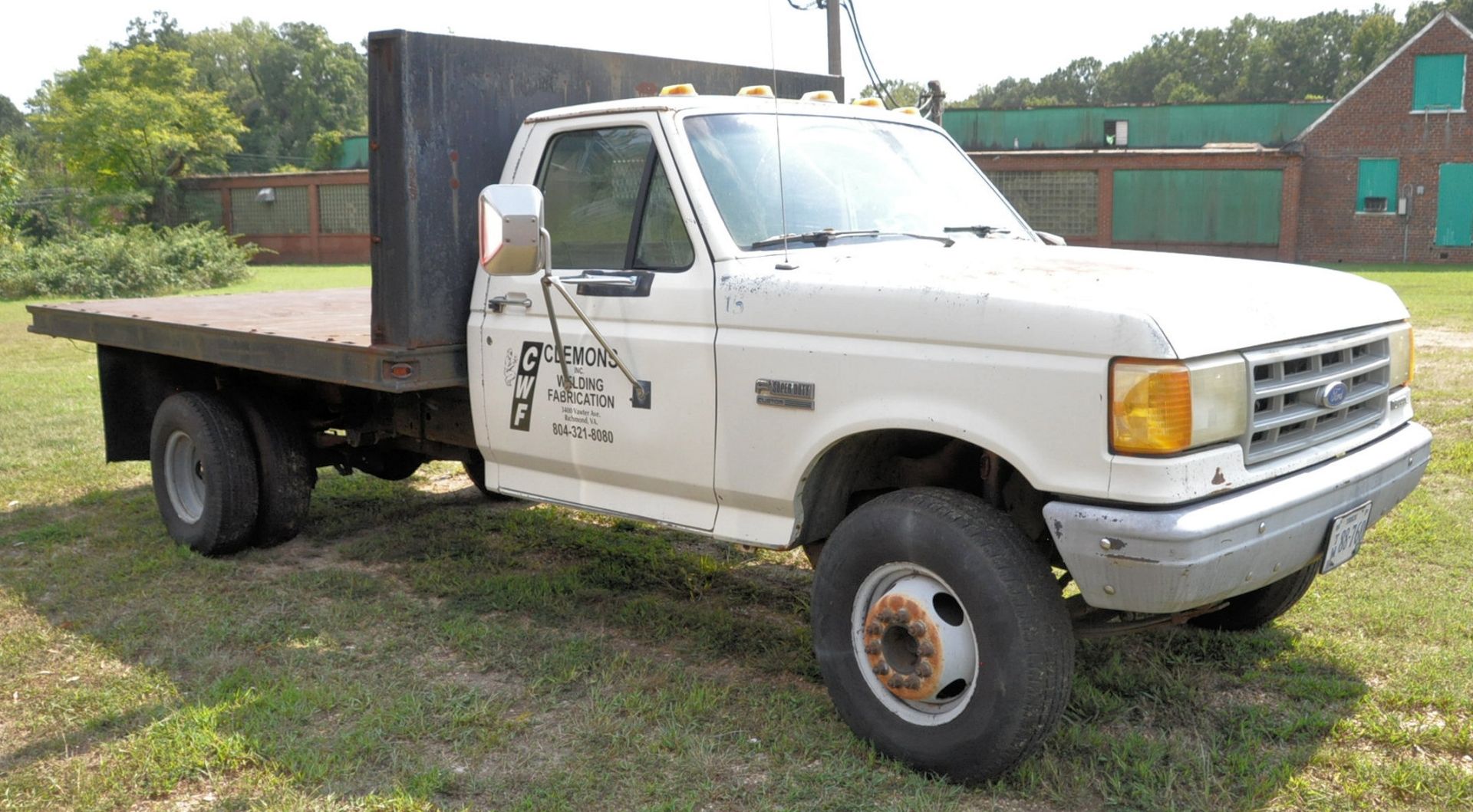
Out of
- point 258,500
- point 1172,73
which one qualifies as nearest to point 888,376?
point 258,500

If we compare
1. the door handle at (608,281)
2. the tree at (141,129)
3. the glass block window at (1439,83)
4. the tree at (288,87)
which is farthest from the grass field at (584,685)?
the tree at (288,87)

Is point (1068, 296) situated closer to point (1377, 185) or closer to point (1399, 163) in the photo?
point (1377, 185)

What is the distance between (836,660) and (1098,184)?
1268 inches

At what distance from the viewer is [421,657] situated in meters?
4.87

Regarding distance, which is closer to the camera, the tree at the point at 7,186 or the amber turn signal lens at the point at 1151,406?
the amber turn signal lens at the point at 1151,406

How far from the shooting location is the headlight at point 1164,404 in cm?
320

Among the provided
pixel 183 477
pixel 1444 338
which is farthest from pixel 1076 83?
pixel 183 477

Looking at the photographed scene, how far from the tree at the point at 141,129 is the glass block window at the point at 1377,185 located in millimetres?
40112

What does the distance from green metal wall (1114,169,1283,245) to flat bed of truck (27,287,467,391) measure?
29.1 metres

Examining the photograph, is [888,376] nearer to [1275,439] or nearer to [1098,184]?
[1275,439]

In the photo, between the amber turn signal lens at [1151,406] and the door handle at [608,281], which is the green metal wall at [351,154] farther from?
the amber turn signal lens at [1151,406]

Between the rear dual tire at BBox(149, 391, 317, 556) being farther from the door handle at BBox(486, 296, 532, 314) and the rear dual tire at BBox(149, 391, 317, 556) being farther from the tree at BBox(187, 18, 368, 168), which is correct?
the tree at BBox(187, 18, 368, 168)

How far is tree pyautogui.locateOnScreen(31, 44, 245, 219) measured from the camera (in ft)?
155

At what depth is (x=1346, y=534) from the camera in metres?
3.74
